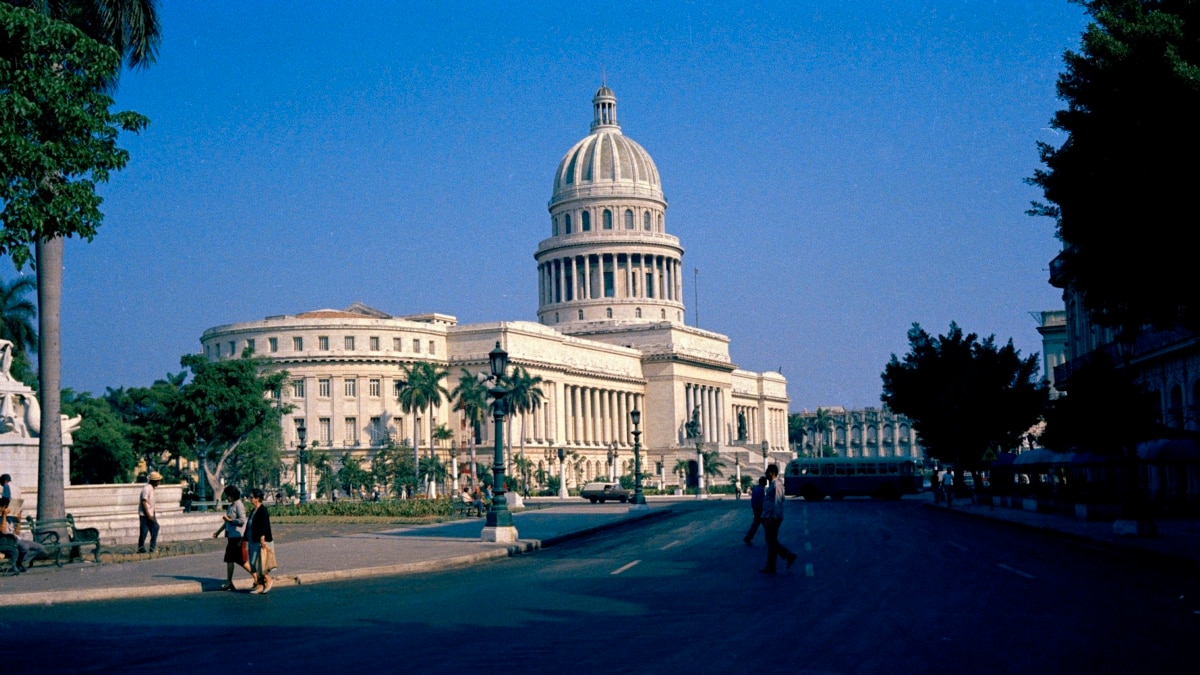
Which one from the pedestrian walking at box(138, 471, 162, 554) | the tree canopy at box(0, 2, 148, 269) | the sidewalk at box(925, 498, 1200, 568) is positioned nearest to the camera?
the tree canopy at box(0, 2, 148, 269)

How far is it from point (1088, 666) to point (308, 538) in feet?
93.4

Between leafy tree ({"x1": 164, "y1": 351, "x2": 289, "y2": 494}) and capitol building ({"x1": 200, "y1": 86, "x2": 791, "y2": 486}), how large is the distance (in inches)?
1555

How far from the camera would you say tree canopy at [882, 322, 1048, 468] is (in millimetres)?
67750

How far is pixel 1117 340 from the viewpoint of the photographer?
1283 inches

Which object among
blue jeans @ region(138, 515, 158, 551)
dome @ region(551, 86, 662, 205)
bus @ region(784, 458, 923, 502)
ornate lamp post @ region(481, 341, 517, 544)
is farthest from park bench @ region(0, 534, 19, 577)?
dome @ region(551, 86, 662, 205)

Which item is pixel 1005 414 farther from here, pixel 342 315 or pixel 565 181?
pixel 565 181

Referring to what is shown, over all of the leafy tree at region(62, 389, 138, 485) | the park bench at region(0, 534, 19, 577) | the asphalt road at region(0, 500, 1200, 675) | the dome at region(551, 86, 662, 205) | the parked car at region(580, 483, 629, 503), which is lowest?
the parked car at region(580, 483, 629, 503)

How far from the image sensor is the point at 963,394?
6631 cm

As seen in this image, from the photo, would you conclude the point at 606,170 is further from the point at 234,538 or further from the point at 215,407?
the point at 234,538

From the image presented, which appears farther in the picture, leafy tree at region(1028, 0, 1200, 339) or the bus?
the bus

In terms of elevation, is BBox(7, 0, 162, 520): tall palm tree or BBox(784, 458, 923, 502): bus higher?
BBox(7, 0, 162, 520): tall palm tree

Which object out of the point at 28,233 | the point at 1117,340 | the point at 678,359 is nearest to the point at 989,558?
the point at 1117,340

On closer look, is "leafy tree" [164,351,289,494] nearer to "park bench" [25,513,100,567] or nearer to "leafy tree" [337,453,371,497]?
"leafy tree" [337,453,371,497]

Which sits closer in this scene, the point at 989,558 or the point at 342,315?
the point at 989,558
